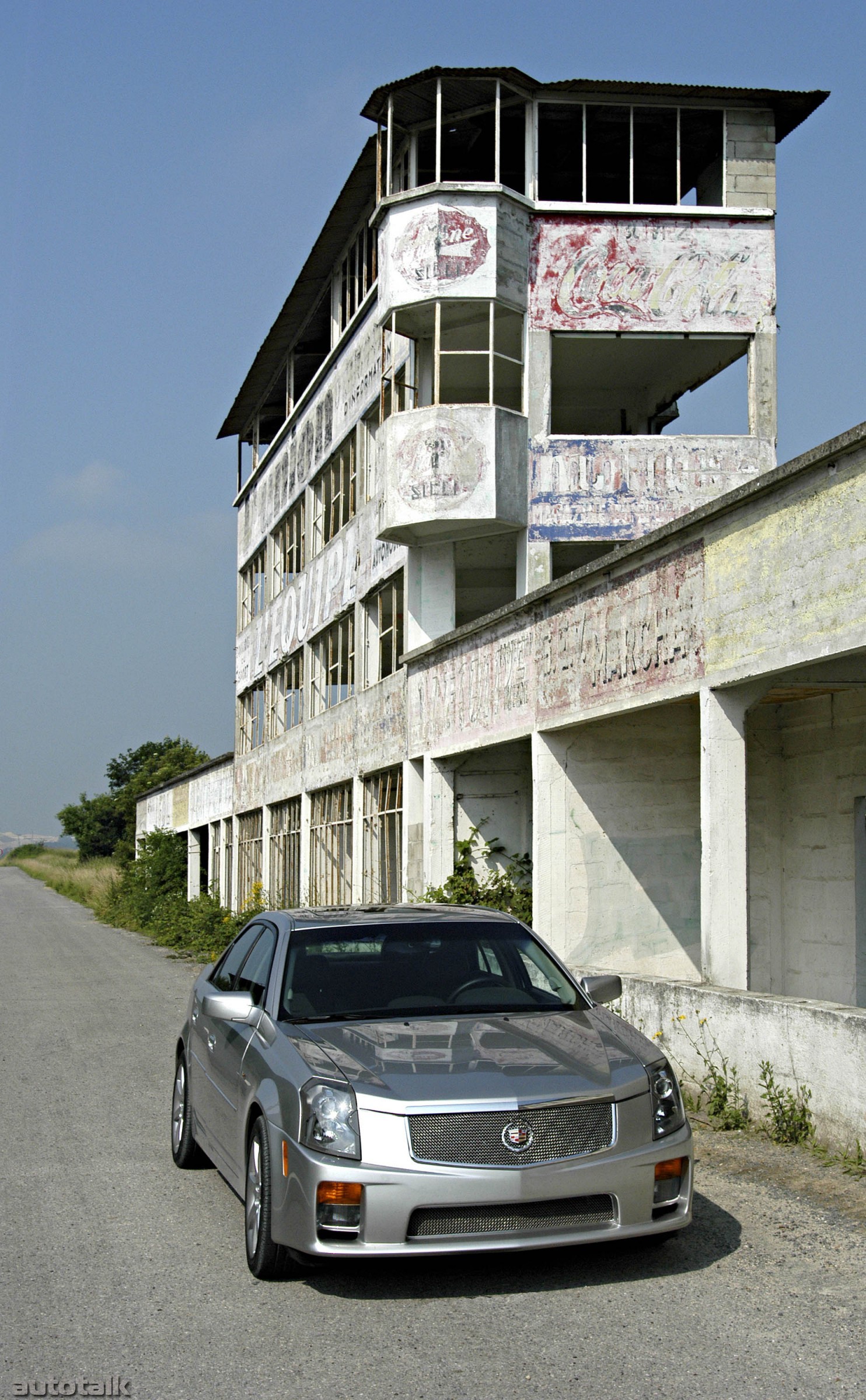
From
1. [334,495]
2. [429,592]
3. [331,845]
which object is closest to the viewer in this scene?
[429,592]

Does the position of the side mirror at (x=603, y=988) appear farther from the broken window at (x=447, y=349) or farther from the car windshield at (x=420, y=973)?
the broken window at (x=447, y=349)

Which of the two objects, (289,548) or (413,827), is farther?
(289,548)

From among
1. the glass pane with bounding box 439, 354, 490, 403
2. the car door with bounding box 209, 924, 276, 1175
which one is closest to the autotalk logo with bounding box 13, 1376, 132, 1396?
the car door with bounding box 209, 924, 276, 1175

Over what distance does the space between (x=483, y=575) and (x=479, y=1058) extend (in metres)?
20.5

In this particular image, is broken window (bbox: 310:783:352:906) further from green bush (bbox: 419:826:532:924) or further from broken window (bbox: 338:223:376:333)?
broken window (bbox: 338:223:376:333)

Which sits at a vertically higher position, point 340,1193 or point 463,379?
point 463,379

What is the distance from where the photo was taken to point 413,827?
20891 millimetres

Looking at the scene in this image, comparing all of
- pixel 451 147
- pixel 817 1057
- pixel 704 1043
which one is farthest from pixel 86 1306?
pixel 451 147

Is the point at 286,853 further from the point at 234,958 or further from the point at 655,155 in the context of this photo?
the point at 234,958

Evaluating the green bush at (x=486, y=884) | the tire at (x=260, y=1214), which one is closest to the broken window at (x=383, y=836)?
the green bush at (x=486, y=884)

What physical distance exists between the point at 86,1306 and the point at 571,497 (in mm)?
15629

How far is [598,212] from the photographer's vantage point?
20.4 meters

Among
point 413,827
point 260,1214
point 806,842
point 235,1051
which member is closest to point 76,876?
point 413,827

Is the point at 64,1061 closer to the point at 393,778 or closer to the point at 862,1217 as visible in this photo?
the point at 862,1217
